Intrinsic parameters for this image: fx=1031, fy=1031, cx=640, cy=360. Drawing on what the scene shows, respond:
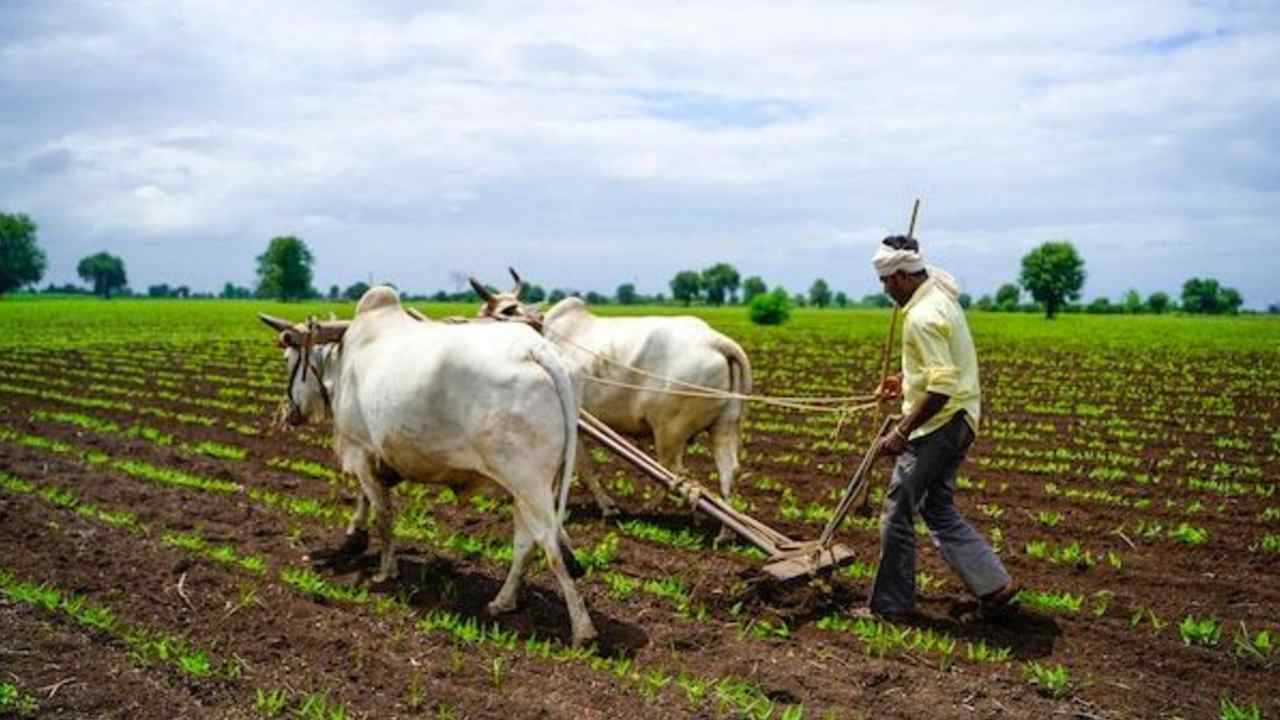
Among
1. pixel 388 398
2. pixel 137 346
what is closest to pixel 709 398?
pixel 388 398

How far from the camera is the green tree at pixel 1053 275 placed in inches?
3556

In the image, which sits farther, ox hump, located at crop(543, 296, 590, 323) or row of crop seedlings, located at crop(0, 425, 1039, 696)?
ox hump, located at crop(543, 296, 590, 323)

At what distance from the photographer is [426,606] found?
7.12 m

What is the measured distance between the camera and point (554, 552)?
6.34 metres

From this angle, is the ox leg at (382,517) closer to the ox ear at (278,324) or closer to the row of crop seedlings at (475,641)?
the row of crop seedlings at (475,641)

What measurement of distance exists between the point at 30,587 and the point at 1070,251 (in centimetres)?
9587

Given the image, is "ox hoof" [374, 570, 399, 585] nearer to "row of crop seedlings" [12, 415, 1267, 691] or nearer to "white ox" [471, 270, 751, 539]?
"row of crop seedlings" [12, 415, 1267, 691]

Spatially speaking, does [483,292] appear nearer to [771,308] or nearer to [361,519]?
[361,519]

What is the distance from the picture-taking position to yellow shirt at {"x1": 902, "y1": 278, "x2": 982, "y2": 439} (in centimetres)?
632

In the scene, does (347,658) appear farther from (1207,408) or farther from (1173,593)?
(1207,408)

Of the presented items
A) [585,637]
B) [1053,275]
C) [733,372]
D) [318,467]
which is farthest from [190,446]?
[1053,275]

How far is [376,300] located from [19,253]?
139 metres

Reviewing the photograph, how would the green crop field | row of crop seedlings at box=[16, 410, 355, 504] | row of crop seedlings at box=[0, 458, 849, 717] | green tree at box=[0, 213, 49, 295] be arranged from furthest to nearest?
green tree at box=[0, 213, 49, 295]
row of crop seedlings at box=[16, 410, 355, 504]
the green crop field
row of crop seedlings at box=[0, 458, 849, 717]

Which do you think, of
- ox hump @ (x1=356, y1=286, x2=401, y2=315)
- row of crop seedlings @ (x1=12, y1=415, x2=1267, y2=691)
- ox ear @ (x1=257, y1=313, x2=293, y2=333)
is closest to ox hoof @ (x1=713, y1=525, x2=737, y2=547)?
row of crop seedlings @ (x1=12, y1=415, x2=1267, y2=691)
